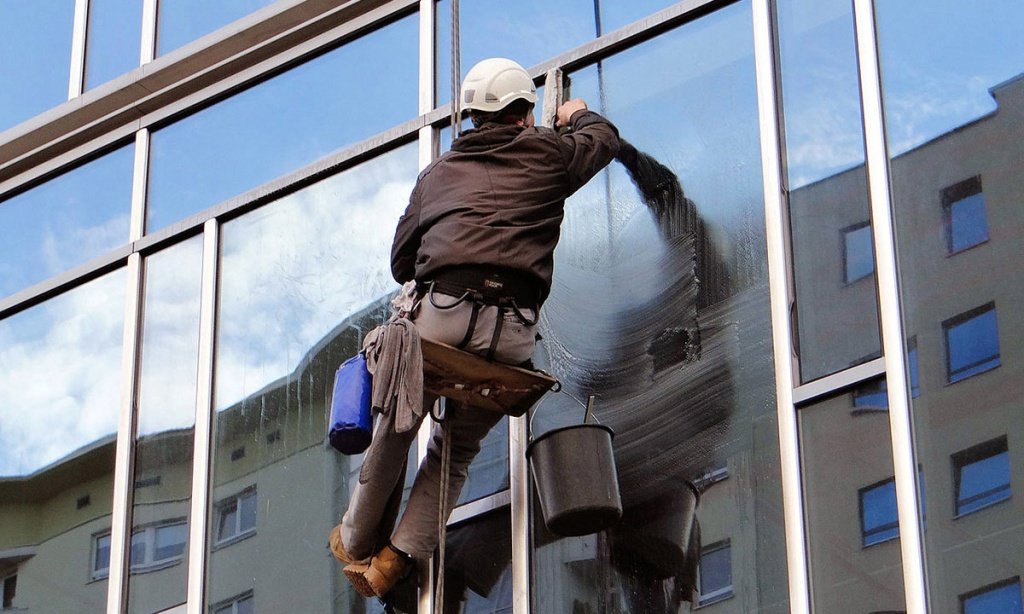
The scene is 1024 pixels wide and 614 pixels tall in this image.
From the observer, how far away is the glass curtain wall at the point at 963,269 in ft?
31.2

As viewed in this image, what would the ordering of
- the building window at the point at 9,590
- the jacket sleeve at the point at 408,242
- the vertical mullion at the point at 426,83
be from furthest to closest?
1. the building window at the point at 9,590
2. the vertical mullion at the point at 426,83
3. the jacket sleeve at the point at 408,242

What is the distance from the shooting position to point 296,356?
41.6ft

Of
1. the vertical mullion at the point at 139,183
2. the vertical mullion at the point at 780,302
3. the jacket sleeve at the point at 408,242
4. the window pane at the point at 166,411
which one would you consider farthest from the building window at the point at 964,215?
the vertical mullion at the point at 139,183

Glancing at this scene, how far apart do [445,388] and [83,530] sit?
3.47m

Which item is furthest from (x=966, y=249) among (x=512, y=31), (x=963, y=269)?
(x=512, y=31)

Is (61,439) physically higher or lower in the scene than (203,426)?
higher

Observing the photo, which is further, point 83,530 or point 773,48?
point 83,530

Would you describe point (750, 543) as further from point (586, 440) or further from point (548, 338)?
point (548, 338)

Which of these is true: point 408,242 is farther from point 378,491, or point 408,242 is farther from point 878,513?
point 878,513

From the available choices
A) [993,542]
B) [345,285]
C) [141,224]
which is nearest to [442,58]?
[345,285]

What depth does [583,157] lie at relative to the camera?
35.7 feet

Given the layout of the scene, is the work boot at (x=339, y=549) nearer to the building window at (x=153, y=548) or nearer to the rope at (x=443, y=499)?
the rope at (x=443, y=499)

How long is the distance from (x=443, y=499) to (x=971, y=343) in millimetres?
2678

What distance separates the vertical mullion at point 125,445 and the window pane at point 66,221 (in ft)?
1.58
